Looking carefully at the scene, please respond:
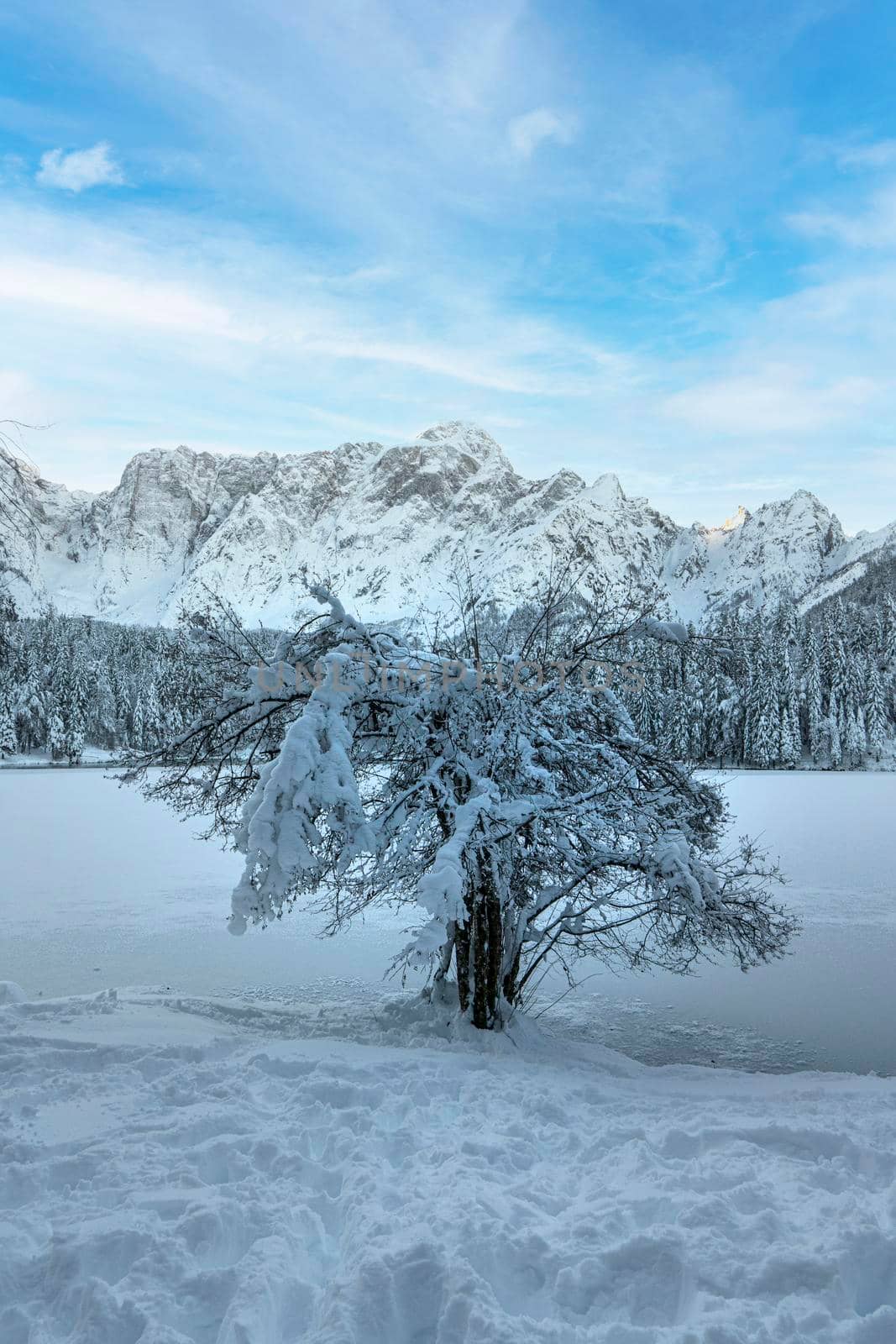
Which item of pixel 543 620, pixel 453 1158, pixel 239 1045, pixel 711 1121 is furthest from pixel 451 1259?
pixel 543 620

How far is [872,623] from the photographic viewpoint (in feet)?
226

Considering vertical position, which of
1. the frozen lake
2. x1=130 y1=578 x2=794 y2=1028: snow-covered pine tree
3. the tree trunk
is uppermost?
x1=130 y1=578 x2=794 y2=1028: snow-covered pine tree

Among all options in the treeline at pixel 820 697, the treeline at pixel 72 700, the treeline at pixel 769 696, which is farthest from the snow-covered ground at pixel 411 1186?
the treeline at pixel 72 700

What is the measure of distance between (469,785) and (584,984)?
221 inches

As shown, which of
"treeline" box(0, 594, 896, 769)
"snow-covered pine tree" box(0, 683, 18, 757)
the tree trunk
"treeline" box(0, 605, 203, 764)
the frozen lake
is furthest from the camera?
"treeline" box(0, 605, 203, 764)

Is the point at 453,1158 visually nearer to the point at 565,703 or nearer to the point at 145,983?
the point at 565,703


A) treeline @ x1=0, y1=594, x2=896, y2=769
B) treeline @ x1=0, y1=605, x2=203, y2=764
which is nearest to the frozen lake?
treeline @ x1=0, y1=594, x2=896, y2=769

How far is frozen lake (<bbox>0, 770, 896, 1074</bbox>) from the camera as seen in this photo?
29.2 ft

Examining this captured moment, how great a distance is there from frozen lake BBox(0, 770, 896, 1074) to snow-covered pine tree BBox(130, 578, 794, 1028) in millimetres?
2362

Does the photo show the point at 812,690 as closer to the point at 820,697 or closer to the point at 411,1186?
the point at 820,697

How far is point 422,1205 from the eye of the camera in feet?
11.6

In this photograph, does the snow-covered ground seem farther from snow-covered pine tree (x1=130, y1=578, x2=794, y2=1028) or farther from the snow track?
snow-covered pine tree (x1=130, y1=578, x2=794, y2=1028)

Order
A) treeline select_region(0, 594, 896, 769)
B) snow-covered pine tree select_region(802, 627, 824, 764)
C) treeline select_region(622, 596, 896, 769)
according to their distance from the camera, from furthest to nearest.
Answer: snow-covered pine tree select_region(802, 627, 824, 764), treeline select_region(0, 594, 896, 769), treeline select_region(622, 596, 896, 769)

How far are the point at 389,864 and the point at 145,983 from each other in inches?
229
